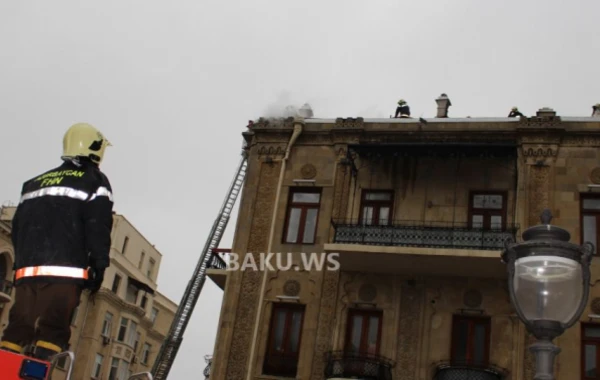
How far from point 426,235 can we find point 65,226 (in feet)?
47.9

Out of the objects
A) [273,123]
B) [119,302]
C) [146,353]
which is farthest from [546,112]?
[146,353]

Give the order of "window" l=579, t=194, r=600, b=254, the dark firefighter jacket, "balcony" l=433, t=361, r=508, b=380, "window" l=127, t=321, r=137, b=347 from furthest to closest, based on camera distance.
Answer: "window" l=127, t=321, r=137, b=347
"window" l=579, t=194, r=600, b=254
"balcony" l=433, t=361, r=508, b=380
the dark firefighter jacket

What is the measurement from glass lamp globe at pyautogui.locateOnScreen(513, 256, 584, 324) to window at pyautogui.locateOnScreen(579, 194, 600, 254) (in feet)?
48.8

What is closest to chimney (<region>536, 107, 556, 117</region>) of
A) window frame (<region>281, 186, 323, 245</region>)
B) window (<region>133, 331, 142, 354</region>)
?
window frame (<region>281, 186, 323, 245</region>)

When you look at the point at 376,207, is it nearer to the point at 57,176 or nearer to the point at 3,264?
the point at 57,176

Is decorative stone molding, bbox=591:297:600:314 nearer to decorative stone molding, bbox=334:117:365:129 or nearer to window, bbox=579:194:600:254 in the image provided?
window, bbox=579:194:600:254

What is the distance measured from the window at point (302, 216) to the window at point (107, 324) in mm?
32605

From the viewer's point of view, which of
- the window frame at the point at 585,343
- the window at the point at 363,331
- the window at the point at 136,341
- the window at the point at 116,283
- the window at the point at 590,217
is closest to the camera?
the window frame at the point at 585,343

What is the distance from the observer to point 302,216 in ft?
76.7

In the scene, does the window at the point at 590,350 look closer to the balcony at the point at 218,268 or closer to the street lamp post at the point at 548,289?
the balcony at the point at 218,268

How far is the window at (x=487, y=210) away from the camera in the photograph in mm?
21797

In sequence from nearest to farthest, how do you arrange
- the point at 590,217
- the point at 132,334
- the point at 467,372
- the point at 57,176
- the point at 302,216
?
the point at 57,176 < the point at 467,372 < the point at 590,217 < the point at 302,216 < the point at 132,334

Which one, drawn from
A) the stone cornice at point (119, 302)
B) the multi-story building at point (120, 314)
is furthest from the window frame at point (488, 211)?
the stone cornice at point (119, 302)

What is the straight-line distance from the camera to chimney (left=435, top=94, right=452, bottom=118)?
24594 millimetres
